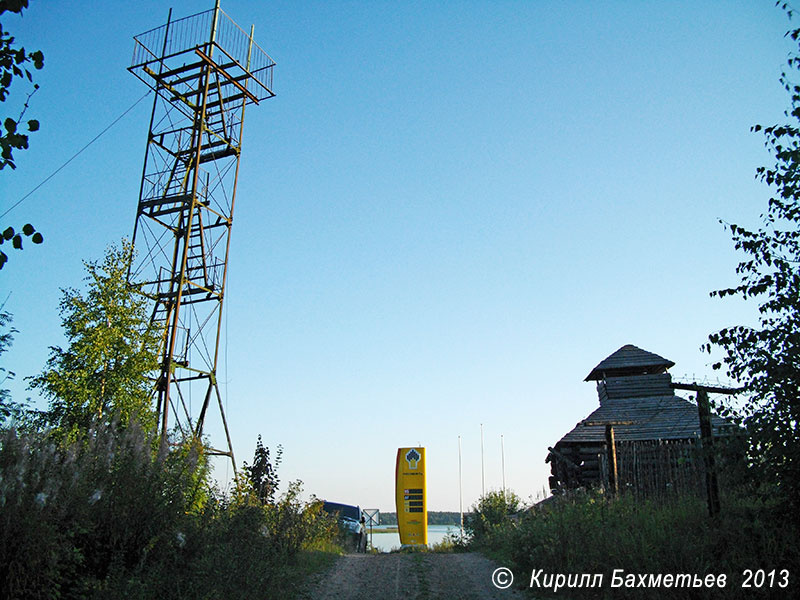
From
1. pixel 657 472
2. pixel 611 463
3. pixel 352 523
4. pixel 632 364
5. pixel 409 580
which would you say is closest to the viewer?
pixel 409 580

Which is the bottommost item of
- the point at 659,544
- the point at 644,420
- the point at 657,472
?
the point at 659,544

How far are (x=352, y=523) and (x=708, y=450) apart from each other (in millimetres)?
16352

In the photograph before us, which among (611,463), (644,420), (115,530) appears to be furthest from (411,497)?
(644,420)

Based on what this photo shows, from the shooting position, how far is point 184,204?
72.0ft

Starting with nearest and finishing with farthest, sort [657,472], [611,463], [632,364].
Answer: [611,463]
[657,472]
[632,364]

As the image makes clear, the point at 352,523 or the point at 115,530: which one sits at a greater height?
the point at 115,530

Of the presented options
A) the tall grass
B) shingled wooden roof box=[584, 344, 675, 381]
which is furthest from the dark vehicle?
shingled wooden roof box=[584, 344, 675, 381]

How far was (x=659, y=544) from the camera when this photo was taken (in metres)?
9.39

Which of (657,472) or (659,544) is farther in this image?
(657,472)

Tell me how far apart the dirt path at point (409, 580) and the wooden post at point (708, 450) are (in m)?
3.42

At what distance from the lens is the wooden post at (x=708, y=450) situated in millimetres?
8939

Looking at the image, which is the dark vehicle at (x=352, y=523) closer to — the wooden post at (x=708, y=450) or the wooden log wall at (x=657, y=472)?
the wooden log wall at (x=657, y=472)

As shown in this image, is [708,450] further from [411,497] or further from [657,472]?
[411,497]

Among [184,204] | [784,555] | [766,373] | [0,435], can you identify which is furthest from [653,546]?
[184,204]
